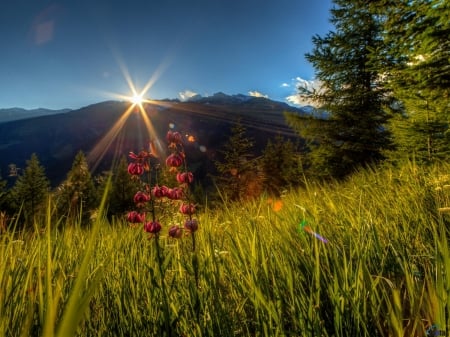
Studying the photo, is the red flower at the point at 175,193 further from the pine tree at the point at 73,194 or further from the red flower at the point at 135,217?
the pine tree at the point at 73,194

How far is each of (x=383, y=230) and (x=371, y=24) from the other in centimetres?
1568

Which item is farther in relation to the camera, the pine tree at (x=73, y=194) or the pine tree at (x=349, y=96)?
the pine tree at (x=349, y=96)

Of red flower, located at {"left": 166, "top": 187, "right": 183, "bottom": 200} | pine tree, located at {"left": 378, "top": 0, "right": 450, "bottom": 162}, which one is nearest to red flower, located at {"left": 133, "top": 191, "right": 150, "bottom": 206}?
red flower, located at {"left": 166, "top": 187, "right": 183, "bottom": 200}

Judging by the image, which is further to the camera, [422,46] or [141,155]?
[422,46]

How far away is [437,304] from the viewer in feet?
2.67

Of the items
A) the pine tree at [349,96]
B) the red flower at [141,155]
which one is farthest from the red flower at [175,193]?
the pine tree at [349,96]

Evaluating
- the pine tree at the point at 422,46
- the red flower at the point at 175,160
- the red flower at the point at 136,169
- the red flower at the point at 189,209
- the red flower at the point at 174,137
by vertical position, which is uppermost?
the pine tree at the point at 422,46

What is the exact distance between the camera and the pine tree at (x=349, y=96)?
13.8 metres

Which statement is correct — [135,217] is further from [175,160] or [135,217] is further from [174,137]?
[174,137]

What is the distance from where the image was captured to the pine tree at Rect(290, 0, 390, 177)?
13.8 m

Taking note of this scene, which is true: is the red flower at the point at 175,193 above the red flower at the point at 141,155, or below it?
below

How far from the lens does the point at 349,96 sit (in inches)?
571

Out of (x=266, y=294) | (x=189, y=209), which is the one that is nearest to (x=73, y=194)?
(x=189, y=209)

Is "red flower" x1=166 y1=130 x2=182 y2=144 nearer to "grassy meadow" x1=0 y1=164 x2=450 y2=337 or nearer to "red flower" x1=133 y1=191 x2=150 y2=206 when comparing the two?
"red flower" x1=133 y1=191 x2=150 y2=206
